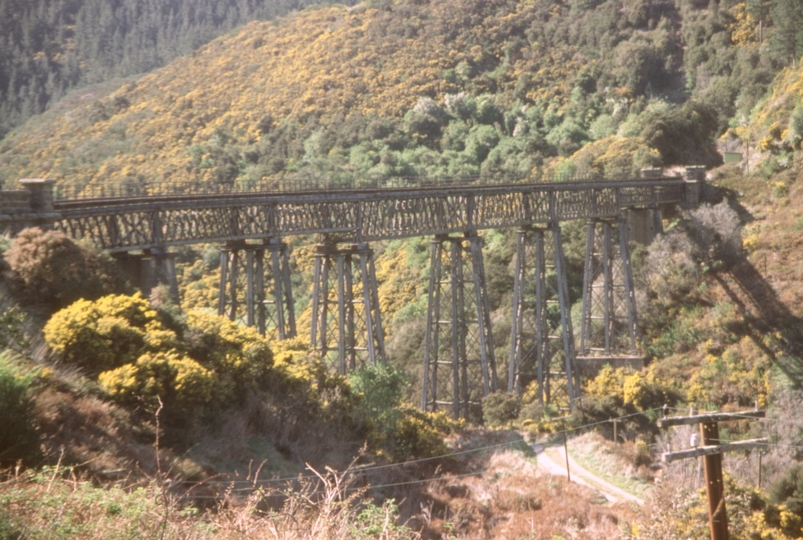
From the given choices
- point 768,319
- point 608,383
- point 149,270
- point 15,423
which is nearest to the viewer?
point 15,423

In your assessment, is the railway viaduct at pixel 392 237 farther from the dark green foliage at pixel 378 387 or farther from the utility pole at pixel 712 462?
the utility pole at pixel 712 462

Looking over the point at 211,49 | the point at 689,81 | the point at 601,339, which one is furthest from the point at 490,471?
the point at 211,49

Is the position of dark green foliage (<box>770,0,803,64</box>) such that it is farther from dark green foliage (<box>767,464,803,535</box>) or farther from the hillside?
dark green foliage (<box>767,464,803,535</box>)

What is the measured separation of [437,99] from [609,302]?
2922 cm

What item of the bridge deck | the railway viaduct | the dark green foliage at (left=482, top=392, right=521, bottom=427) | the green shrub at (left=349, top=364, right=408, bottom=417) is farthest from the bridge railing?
the dark green foliage at (left=482, top=392, right=521, bottom=427)

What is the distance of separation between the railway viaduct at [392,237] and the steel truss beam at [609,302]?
7cm

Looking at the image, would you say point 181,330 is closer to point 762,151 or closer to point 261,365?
point 261,365

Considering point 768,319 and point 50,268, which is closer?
point 50,268

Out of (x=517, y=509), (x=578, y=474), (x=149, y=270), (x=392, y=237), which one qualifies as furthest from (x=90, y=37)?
(x=517, y=509)

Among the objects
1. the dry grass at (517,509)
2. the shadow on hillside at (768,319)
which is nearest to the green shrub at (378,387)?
the dry grass at (517,509)

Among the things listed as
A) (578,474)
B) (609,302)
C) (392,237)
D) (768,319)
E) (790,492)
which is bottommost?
(578,474)

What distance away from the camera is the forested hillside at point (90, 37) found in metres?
59.1

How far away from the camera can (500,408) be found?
24.8 m

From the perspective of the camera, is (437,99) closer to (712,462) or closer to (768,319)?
Result: (768,319)
